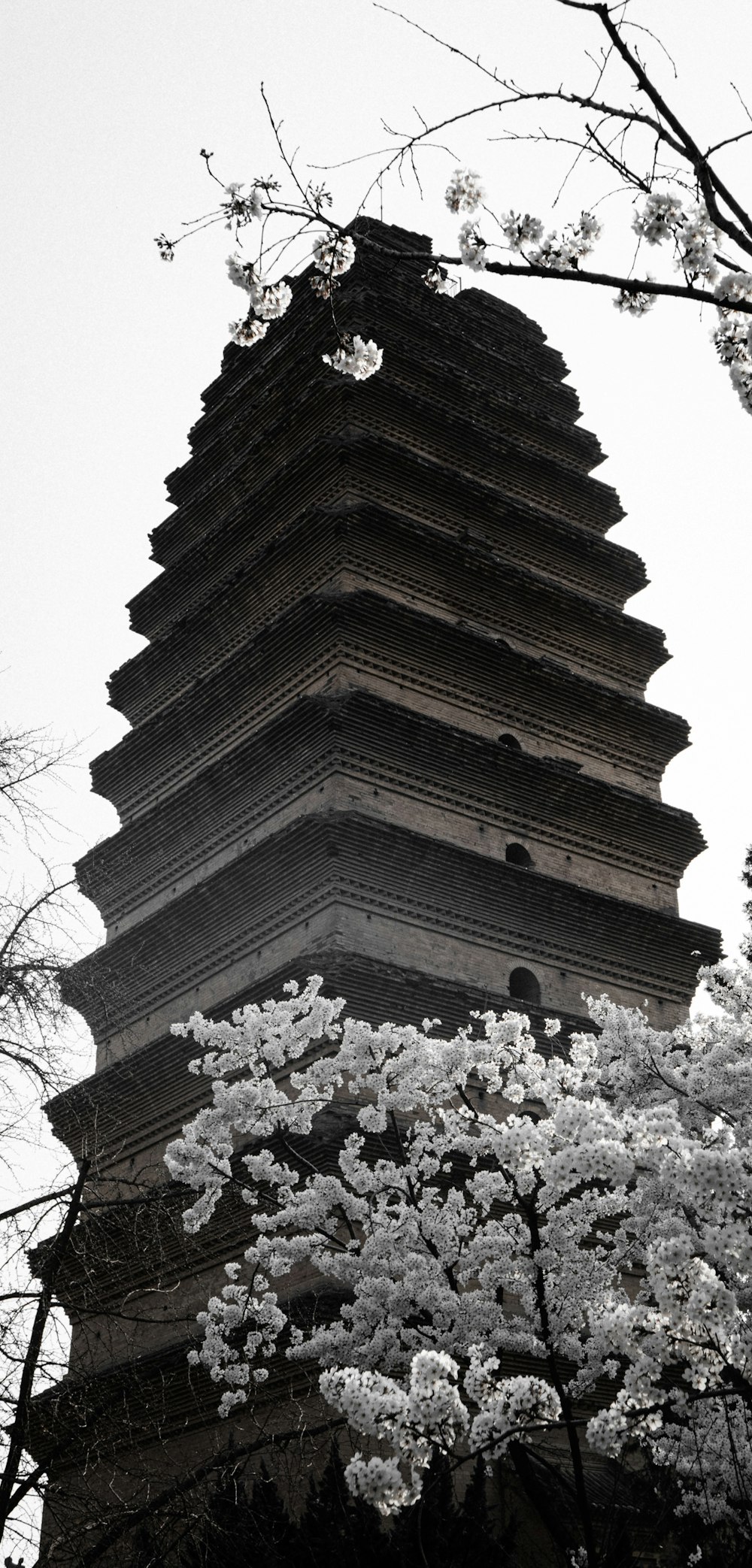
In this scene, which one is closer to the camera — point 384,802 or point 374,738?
point 384,802

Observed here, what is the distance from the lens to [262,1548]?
312 inches

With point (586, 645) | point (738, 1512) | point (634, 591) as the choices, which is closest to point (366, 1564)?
point (738, 1512)

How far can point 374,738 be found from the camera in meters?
15.4

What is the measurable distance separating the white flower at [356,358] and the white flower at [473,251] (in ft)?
1.85

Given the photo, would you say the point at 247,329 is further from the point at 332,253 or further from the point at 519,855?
the point at 519,855

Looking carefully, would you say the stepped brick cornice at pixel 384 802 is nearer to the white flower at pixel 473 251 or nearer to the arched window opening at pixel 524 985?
the arched window opening at pixel 524 985

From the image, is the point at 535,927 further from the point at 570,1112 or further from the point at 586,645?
the point at 570,1112

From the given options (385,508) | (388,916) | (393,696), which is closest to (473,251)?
(388,916)

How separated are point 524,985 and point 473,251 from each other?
1080 cm

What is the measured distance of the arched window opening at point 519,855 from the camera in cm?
1644

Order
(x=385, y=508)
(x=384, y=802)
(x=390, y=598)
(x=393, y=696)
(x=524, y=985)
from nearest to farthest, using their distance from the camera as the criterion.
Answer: (x=384, y=802) < (x=524, y=985) < (x=393, y=696) < (x=390, y=598) < (x=385, y=508)

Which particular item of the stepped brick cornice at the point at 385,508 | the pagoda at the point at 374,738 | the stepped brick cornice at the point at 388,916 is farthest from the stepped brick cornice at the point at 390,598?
the stepped brick cornice at the point at 388,916

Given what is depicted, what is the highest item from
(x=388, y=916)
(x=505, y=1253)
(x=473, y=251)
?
(x=388, y=916)

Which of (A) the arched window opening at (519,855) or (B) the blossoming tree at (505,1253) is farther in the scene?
(A) the arched window opening at (519,855)
